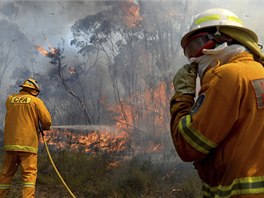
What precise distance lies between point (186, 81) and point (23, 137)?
147 inches

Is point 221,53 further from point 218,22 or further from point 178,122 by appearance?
point 178,122

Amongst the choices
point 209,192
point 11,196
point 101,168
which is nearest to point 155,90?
point 101,168

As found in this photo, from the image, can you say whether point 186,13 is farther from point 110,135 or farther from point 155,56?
point 110,135

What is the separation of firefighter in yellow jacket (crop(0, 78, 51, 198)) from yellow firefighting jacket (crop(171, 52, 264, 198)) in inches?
145

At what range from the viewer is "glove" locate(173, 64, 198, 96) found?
1.47 metres

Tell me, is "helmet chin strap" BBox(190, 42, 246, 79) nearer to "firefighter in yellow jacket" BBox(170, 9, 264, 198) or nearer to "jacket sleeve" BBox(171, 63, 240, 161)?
"firefighter in yellow jacket" BBox(170, 9, 264, 198)

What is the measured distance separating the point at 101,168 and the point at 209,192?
607cm

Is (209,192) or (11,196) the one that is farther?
(11,196)

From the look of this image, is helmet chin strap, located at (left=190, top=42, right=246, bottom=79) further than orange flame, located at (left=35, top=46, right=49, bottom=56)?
No

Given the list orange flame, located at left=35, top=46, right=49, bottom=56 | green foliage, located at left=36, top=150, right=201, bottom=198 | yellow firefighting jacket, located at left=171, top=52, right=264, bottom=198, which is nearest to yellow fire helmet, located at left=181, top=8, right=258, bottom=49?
yellow firefighting jacket, located at left=171, top=52, right=264, bottom=198

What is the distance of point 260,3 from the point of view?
1155cm

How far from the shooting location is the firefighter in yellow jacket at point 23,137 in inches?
179

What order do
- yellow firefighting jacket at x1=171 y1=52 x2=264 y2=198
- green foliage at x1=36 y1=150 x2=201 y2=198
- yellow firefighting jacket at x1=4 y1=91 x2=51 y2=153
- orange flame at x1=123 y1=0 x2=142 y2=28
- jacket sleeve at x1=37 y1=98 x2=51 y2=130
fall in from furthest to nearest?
orange flame at x1=123 y1=0 x2=142 y2=28 → green foliage at x1=36 y1=150 x2=201 y2=198 → jacket sleeve at x1=37 y1=98 x2=51 y2=130 → yellow firefighting jacket at x1=4 y1=91 x2=51 y2=153 → yellow firefighting jacket at x1=171 y1=52 x2=264 y2=198

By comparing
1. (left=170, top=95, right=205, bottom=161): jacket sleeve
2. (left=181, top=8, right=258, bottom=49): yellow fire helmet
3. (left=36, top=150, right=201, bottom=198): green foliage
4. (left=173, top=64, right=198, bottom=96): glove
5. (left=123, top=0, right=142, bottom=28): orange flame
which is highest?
(left=123, top=0, right=142, bottom=28): orange flame
